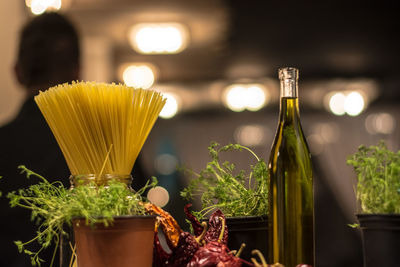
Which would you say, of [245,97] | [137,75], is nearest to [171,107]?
[137,75]

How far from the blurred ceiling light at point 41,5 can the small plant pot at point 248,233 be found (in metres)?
1.60

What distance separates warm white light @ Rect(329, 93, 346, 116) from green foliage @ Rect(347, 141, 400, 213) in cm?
154

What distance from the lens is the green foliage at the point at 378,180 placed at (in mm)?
544

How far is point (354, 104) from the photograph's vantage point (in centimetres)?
211

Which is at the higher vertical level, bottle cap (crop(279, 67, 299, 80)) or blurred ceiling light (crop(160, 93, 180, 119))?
blurred ceiling light (crop(160, 93, 180, 119))

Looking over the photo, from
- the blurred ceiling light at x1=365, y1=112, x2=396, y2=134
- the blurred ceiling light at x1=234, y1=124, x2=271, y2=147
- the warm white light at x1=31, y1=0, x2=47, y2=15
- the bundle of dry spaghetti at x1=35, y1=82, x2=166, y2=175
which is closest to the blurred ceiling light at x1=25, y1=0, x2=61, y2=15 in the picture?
the warm white light at x1=31, y1=0, x2=47, y2=15

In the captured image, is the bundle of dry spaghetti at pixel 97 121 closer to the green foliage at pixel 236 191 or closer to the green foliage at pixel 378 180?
the green foliage at pixel 236 191

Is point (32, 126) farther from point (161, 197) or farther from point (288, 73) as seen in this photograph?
point (288, 73)

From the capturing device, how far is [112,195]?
1.92ft

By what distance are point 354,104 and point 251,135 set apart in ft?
1.47

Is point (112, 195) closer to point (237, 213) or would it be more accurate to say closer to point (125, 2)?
point (237, 213)

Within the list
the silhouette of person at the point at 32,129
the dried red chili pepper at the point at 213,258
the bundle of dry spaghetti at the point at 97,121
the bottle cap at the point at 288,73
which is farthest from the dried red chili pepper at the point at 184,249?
the silhouette of person at the point at 32,129

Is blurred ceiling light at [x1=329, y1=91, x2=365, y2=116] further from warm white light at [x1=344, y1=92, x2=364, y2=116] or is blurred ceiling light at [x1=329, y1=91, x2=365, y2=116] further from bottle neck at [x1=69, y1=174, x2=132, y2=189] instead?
bottle neck at [x1=69, y1=174, x2=132, y2=189]

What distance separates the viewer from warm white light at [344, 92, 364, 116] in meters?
2.09
